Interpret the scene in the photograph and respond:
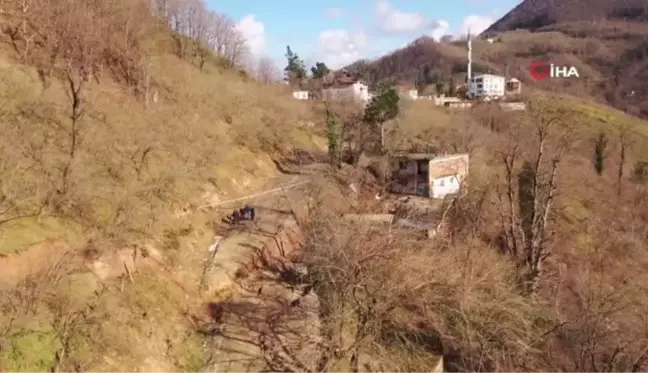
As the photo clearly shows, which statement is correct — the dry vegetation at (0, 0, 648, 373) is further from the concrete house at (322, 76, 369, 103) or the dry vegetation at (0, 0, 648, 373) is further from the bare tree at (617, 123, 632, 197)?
the concrete house at (322, 76, 369, 103)

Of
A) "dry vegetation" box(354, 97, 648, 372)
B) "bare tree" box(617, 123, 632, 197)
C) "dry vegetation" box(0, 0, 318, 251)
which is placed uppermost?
"dry vegetation" box(0, 0, 318, 251)

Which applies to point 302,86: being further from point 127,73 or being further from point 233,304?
point 233,304

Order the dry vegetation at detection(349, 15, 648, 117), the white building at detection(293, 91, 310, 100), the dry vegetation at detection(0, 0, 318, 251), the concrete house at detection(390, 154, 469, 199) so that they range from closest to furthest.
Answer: the dry vegetation at detection(0, 0, 318, 251), the concrete house at detection(390, 154, 469, 199), the white building at detection(293, 91, 310, 100), the dry vegetation at detection(349, 15, 648, 117)

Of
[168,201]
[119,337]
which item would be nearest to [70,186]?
[168,201]

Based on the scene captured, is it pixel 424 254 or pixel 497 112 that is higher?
pixel 497 112

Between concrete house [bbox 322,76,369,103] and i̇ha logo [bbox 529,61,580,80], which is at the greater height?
i̇ha logo [bbox 529,61,580,80]

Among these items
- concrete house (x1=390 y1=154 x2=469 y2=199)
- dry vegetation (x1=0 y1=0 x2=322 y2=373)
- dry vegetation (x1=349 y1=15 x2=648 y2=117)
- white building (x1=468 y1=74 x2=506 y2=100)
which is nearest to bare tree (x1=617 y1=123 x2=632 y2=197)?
concrete house (x1=390 y1=154 x2=469 y2=199)

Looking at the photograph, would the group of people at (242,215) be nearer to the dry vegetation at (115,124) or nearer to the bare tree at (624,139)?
the dry vegetation at (115,124)

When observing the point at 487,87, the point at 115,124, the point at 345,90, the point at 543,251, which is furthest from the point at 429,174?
the point at 487,87
